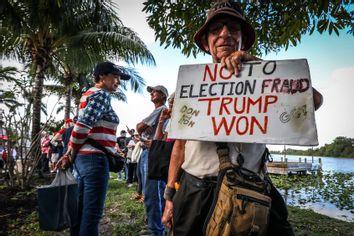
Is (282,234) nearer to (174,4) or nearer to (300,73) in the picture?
(300,73)

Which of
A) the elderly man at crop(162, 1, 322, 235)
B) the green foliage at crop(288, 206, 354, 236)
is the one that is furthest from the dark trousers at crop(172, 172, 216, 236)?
the green foliage at crop(288, 206, 354, 236)

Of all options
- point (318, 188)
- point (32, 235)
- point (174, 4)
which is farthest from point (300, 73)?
point (318, 188)

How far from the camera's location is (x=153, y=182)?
279 centimetres

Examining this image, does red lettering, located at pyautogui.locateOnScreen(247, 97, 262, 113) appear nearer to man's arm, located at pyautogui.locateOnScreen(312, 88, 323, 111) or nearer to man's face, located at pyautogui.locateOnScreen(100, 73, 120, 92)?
man's arm, located at pyautogui.locateOnScreen(312, 88, 323, 111)

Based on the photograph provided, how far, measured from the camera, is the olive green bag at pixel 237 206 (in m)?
0.93

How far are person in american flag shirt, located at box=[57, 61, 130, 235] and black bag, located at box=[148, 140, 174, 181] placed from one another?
791 mm

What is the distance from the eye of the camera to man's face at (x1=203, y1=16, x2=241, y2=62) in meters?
1.25

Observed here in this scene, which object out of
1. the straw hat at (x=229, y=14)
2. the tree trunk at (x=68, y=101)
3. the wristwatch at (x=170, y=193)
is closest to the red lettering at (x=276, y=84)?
the straw hat at (x=229, y=14)

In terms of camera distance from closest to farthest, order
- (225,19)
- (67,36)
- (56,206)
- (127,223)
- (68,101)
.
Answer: (225,19) → (56,206) → (127,223) → (67,36) → (68,101)

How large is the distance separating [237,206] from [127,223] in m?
3.44

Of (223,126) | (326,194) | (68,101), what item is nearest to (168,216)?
(223,126)

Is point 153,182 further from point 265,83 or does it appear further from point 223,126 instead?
point 265,83

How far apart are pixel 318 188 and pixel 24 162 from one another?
11.9m

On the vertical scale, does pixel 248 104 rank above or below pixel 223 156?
above
